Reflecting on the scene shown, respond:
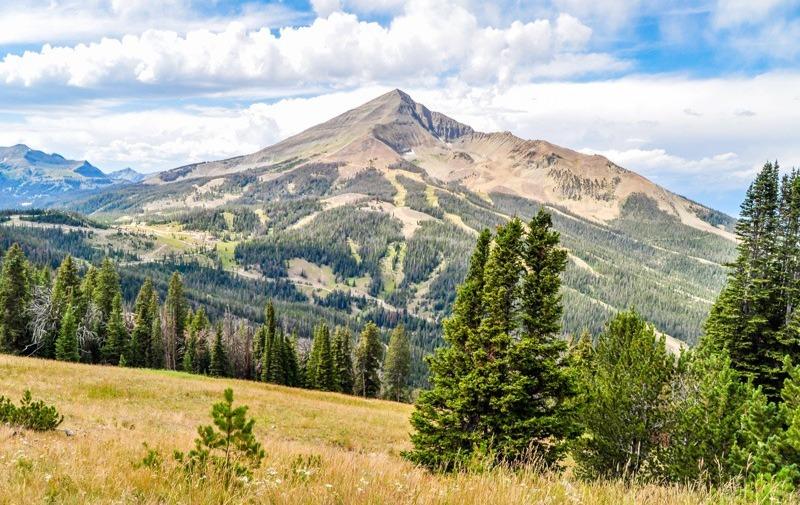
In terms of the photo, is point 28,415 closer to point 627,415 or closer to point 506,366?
point 506,366

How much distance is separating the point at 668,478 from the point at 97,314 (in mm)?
66506

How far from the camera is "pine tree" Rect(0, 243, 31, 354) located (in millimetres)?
53844

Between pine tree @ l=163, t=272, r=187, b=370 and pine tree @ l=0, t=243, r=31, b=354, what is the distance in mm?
17766

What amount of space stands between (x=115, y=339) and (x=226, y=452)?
208ft

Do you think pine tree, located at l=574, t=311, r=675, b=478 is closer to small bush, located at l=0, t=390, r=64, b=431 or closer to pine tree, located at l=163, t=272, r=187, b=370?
small bush, located at l=0, t=390, r=64, b=431

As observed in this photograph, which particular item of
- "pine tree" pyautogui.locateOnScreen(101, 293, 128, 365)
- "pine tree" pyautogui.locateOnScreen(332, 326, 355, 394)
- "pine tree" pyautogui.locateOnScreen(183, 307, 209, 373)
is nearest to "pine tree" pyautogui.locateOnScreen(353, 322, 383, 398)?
"pine tree" pyautogui.locateOnScreen(332, 326, 355, 394)

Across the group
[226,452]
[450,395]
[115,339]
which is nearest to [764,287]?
[450,395]

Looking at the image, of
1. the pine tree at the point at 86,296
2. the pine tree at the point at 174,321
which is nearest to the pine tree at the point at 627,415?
the pine tree at the point at 86,296

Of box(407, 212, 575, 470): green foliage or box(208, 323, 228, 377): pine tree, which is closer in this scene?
box(407, 212, 575, 470): green foliage

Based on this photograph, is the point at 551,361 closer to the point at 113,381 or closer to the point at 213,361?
the point at 113,381

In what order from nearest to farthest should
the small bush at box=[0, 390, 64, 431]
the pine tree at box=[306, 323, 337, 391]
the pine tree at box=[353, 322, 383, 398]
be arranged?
the small bush at box=[0, 390, 64, 431] → the pine tree at box=[306, 323, 337, 391] → the pine tree at box=[353, 322, 383, 398]

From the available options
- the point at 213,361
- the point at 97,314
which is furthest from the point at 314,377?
the point at 97,314

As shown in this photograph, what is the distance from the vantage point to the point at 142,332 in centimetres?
6431

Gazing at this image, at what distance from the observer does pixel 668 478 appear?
557 inches
